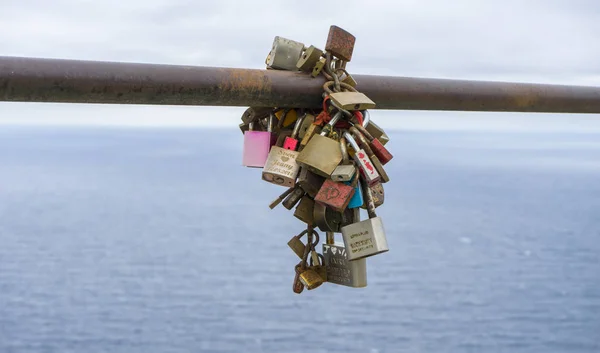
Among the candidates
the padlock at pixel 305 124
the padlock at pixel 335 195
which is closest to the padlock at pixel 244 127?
the padlock at pixel 305 124

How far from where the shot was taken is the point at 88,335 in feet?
494

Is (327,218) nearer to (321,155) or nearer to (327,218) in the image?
(327,218)

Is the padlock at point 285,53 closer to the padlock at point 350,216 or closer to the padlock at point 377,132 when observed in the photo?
the padlock at point 377,132

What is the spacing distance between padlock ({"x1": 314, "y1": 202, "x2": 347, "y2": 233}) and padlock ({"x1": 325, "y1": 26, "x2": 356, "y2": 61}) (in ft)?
1.65

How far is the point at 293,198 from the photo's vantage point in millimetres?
2359

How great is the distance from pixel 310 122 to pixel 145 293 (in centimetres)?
16875

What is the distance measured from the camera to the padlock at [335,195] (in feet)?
7.06

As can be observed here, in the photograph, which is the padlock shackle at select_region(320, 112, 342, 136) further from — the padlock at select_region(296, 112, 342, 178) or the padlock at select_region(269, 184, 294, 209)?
the padlock at select_region(269, 184, 294, 209)

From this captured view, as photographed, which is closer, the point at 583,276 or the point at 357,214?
the point at 357,214

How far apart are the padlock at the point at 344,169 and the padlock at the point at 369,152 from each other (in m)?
0.06

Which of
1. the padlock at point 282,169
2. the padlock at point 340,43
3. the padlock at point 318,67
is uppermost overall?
the padlock at point 340,43

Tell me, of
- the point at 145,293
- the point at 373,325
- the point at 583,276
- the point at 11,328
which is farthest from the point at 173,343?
the point at 583,276

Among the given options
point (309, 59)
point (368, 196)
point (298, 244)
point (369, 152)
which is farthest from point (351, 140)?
point (298, 244)

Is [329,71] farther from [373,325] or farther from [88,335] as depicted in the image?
[373,325]
